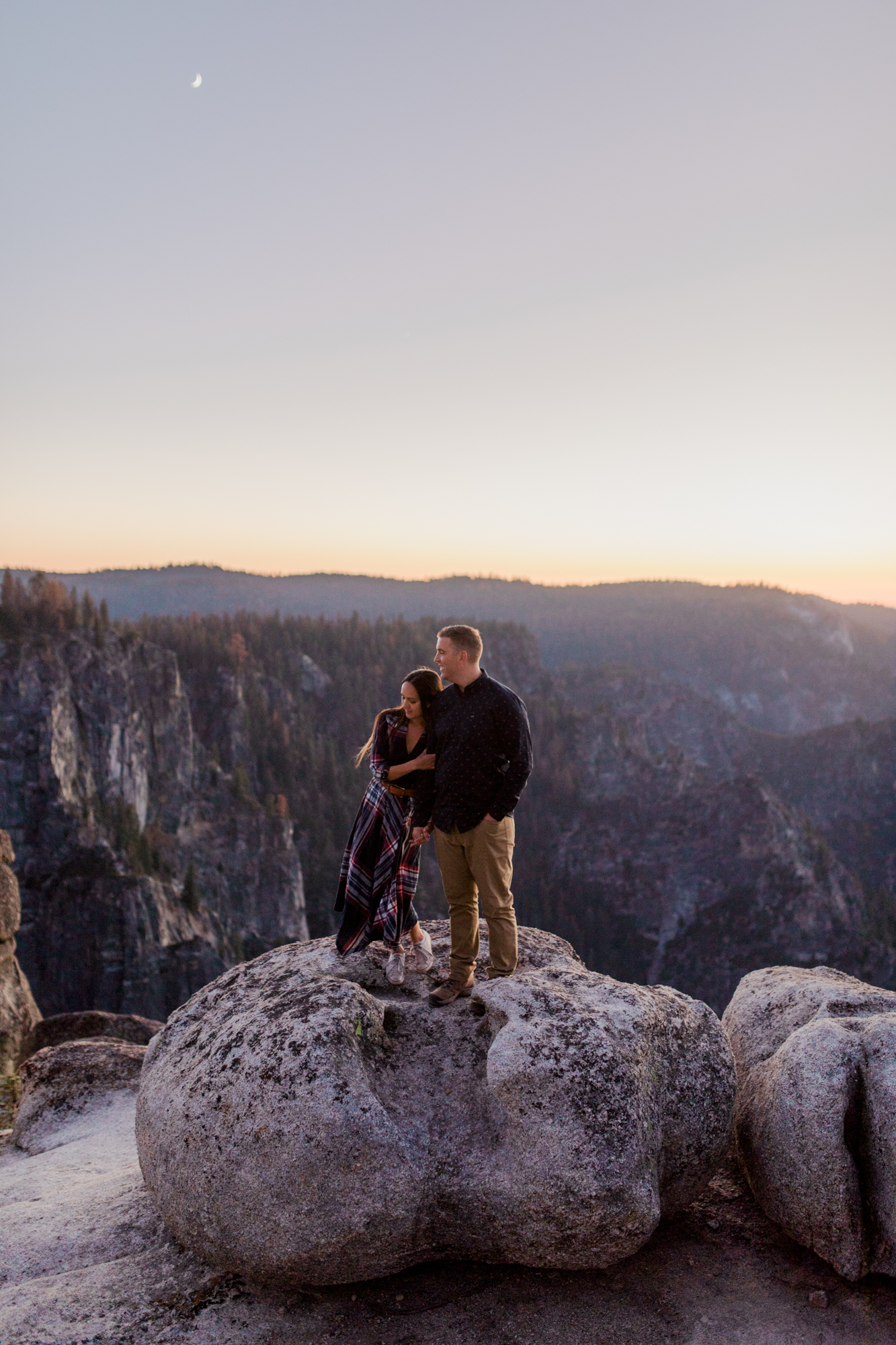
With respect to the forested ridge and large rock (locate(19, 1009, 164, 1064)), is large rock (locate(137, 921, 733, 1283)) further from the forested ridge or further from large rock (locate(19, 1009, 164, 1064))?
the forested ridge

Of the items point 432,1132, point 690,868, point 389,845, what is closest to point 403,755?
point 389,845

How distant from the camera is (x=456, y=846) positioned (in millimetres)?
8008

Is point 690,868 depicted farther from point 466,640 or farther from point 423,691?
point 466,640

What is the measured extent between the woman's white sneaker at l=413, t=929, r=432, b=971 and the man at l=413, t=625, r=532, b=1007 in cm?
73

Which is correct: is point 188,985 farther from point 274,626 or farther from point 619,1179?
point 274,626

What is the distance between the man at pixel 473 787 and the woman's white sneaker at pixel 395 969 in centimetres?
48

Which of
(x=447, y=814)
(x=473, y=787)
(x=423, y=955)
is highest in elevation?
A: (x=473, y=787)

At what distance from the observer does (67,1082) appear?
38.6 feet

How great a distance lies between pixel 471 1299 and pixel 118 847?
94.3 meters

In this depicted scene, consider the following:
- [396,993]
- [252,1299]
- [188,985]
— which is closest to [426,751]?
[396,993]

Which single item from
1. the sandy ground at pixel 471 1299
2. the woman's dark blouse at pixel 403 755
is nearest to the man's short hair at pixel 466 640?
the woman's dark blouse at pixel 403 755

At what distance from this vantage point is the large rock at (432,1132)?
621 centimetres

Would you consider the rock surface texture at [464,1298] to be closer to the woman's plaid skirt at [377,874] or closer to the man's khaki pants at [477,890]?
the man's khaki pants at [477,890]

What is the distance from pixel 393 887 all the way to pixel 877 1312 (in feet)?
16.6
